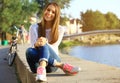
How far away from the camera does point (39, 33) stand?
6.29 metres

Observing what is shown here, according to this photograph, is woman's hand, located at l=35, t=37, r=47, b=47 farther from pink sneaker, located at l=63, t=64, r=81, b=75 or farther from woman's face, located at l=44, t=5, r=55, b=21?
pink sneaker, located at l=63, t=64, r=81, b=75

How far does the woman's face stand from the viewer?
629cm

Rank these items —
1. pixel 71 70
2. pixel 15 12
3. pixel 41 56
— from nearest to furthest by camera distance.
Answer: pixel 41 56 < pixel 71 70 < pixel 15 12

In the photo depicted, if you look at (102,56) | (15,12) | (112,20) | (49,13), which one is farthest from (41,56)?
(112,20)

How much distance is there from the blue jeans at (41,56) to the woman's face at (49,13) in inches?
17.5

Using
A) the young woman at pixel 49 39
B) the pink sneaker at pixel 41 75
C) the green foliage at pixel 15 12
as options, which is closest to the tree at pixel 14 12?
the green foliage at pixel 15 12

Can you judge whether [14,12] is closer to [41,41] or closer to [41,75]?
[41,41]

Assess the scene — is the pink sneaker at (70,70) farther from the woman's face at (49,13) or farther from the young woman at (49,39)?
the woman's face at (49,13)

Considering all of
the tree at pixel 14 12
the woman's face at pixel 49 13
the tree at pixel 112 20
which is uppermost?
the woman's face at pixel 49 13

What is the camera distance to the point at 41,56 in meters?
5.88

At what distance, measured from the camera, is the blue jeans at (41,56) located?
588cm

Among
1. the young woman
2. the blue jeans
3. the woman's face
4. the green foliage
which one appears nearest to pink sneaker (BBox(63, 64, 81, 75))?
the young woman

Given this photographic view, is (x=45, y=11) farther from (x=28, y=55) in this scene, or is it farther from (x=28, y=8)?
(x=28, y=8)

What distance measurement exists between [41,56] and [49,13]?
73 cm
